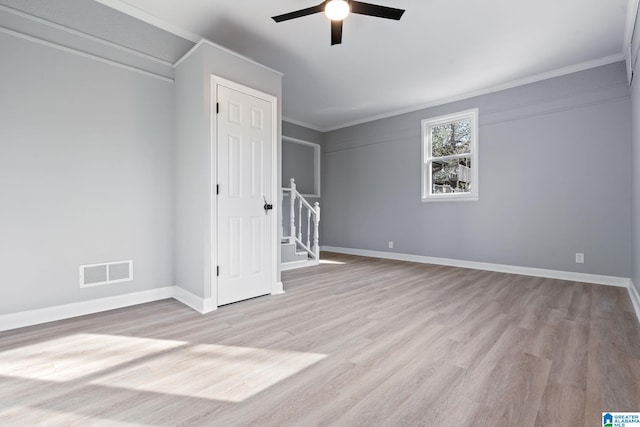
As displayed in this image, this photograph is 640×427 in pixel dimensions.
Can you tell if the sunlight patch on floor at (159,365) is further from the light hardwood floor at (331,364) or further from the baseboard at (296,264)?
the baseboard at (296,264)

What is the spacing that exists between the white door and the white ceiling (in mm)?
797

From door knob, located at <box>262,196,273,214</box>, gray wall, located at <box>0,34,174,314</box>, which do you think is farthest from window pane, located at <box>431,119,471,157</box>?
gray wall, located at <box>0,34,174,314</box>

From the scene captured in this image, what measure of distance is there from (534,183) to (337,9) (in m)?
3.65

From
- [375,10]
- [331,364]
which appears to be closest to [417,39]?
[375,10]

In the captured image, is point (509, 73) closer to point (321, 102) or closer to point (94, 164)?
point (321, 102)

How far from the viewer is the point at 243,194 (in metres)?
3.04

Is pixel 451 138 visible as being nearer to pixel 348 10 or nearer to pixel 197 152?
pixel 348 10

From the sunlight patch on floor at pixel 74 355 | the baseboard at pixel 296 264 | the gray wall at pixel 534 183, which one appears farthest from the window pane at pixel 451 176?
the sunlight patch on floor at pixel 74 355

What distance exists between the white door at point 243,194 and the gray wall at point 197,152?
0.12m

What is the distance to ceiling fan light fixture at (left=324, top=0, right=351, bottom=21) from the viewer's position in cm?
236

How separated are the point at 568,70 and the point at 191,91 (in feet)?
15.7

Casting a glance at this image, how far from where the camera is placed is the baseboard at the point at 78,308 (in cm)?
230

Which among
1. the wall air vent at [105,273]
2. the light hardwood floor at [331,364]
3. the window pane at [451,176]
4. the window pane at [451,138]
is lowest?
the light hardwood floor at [331,364]

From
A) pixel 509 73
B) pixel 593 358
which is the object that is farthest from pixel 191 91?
pixel 509 73
